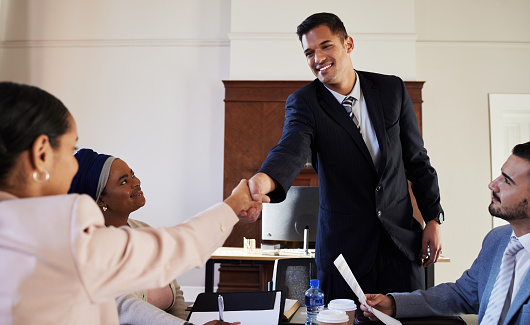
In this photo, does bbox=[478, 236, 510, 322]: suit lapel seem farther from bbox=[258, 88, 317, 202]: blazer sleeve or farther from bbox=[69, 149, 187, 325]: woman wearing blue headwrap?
bbox=[69, 149, 187, 325]: woman wearing blue headwrap

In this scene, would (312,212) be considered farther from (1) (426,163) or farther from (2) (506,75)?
(2) (506,75)

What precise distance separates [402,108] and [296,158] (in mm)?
497

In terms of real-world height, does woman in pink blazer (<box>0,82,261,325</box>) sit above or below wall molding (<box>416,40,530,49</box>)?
below

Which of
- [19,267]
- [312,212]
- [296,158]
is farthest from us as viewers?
[312,212]

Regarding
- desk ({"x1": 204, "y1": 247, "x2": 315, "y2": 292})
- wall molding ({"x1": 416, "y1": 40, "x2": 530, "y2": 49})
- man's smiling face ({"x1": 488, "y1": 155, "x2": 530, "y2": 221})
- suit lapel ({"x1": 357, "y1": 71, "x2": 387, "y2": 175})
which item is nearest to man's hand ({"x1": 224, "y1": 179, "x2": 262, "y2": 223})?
suit lapel ({"x1": 357, "y1": 71, "x2": 387, "y2": 175})

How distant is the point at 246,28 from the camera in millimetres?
5965

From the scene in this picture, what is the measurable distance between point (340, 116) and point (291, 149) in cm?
23

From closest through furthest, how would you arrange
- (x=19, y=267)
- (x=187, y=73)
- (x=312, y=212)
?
(x=19, y=267) < (x=312, y=212) < (x=187, y=73)

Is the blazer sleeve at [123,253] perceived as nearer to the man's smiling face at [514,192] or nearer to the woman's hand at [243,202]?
the woman's hand at [243,202]

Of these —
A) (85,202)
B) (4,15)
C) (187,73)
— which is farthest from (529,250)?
(4,15)

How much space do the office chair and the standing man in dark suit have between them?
0.95 metres

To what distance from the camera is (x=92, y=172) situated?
7.25ft

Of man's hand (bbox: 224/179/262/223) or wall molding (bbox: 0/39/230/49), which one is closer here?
man's hand (bbox: 224/179/262/223)

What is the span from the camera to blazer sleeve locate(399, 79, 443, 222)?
1.97m
